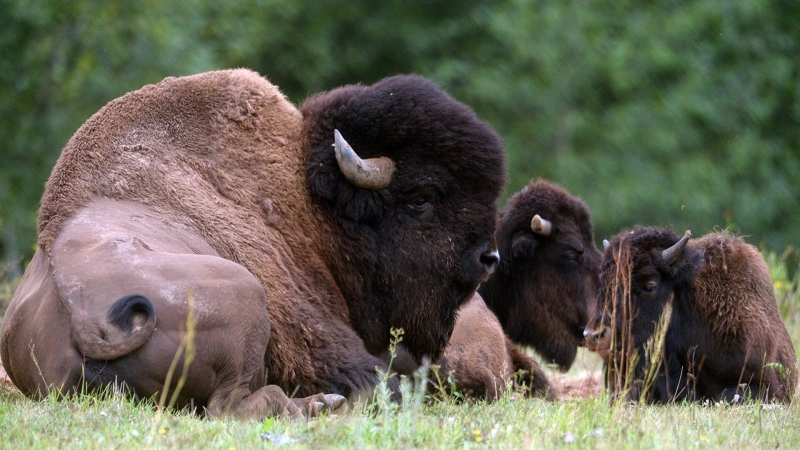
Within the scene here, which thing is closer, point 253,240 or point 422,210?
point 253,240

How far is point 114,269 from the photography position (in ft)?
15.9

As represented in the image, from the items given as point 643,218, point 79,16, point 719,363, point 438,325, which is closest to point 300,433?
point 438,325

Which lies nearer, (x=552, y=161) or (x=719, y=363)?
(x=719, y=363)

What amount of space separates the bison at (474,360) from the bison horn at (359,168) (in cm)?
103

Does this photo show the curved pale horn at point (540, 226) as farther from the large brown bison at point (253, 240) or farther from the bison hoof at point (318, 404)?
the bison hoof at point (318, 404)

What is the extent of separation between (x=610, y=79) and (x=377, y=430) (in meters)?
21.8

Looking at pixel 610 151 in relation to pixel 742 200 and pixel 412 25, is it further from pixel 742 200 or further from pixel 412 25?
pixel 412 25

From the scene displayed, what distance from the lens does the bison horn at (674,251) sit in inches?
274

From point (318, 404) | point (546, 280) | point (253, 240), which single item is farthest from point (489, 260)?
point (546, 280)

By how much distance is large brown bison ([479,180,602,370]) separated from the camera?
8570 mm

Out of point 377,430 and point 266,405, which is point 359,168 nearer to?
point 266,405

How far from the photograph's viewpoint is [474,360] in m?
6.89

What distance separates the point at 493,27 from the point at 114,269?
20.6m

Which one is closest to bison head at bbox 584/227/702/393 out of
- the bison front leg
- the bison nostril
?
the bison nostril
